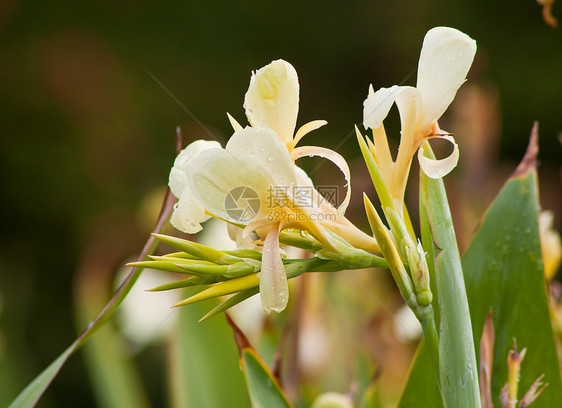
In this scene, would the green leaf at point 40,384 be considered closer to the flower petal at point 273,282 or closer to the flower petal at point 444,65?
the flower petal at point 273,282

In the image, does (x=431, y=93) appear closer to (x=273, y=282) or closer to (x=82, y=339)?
(x=273, y=282)

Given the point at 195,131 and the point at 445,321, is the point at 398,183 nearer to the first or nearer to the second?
the point at 445,321

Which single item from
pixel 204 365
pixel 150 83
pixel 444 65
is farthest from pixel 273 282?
pixel 150 83

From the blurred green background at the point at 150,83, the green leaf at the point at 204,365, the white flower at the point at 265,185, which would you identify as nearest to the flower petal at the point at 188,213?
the white flower at the point at 265,185

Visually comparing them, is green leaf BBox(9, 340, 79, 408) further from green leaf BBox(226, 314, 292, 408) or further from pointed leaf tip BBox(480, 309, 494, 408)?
pointed leaf tip BBox(480, 309, 494, 408)

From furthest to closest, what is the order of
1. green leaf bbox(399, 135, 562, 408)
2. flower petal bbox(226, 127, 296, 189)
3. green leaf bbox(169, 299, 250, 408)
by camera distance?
1. green leaf bbox(169, 299, 250, 408)
2. green leaf bbox(399, 135, 562, 408)
3. flower petal bbox(226, 127, 296, 189)

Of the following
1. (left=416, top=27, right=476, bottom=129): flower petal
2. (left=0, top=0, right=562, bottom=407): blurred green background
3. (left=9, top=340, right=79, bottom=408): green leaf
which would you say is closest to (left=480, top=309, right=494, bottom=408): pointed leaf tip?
(left=416, top=27, right=476, bottom=129): flower petal

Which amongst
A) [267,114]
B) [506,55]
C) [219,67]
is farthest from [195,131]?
[506,55]
